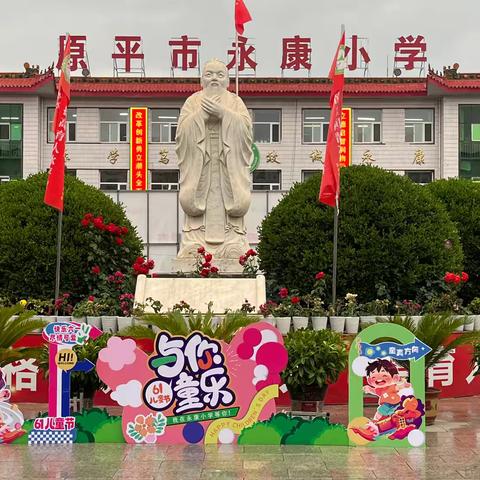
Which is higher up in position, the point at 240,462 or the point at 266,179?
the point at 266,179

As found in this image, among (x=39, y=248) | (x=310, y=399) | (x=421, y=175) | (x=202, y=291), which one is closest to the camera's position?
(x=310, y=399)

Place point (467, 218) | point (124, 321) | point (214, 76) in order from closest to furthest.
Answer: point (124, 321), point (214, 76), point (467, 218)

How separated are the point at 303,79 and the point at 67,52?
17.1 metres

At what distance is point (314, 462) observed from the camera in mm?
6355

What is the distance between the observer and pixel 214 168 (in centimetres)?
1260

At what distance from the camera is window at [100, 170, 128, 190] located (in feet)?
92.1

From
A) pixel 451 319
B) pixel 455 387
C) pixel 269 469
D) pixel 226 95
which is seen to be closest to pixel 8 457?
pixel 269 469

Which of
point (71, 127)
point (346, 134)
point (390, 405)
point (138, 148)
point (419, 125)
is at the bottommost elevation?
point (390, 405)

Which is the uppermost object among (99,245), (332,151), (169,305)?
(332,151)

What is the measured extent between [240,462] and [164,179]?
22.1 meters

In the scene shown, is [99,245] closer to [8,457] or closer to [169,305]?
[169,305]

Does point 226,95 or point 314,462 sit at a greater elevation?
point 226,95

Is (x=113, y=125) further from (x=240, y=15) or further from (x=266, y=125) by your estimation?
(x=240, y=15)

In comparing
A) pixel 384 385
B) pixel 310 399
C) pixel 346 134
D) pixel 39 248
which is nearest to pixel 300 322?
pixel 310 399
